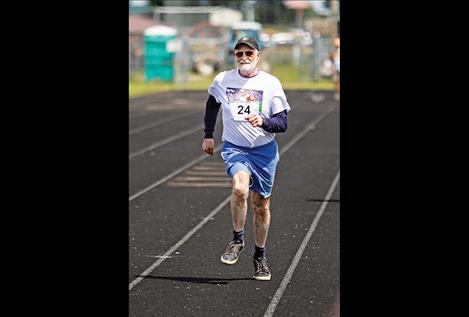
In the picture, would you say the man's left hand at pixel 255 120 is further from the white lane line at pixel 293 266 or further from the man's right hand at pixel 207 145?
the white lane line at pixel 293 266

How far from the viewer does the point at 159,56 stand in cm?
5622

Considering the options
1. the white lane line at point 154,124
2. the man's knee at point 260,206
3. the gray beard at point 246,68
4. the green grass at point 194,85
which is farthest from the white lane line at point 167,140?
the green grass at point 194,85

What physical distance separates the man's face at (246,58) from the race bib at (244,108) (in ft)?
0.82

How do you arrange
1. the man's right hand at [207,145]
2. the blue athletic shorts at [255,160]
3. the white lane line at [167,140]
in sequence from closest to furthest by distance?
the man's right hand at [207,145] → the blue athletic shorts at [255,160] → the white lane line at [167,140]

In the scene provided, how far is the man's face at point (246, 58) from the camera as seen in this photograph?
10.2 m

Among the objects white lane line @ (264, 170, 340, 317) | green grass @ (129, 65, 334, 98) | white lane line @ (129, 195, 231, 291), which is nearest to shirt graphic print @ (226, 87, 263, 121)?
white lane line @ (264, 170, 340, 317)

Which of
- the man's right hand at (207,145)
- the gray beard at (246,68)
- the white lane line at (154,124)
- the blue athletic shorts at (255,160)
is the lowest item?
the white lane line at (154,124)

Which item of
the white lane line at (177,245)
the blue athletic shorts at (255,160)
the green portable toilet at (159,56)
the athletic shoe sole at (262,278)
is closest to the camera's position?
the blue athletic shorts at (255,160)

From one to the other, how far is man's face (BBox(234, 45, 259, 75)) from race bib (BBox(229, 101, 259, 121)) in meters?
0.25

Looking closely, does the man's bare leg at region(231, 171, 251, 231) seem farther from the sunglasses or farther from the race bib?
the sunglasses

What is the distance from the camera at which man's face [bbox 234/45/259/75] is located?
1023 centimetres
